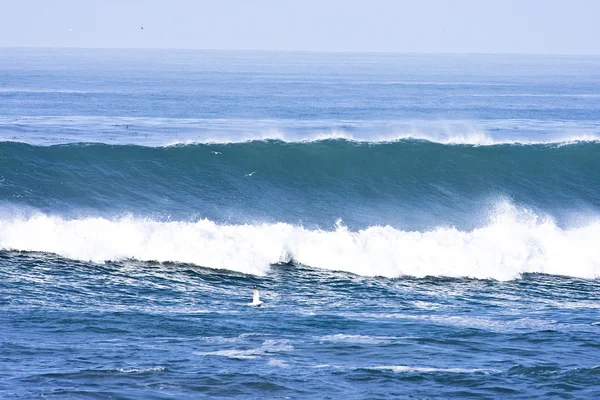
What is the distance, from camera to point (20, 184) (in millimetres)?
28891

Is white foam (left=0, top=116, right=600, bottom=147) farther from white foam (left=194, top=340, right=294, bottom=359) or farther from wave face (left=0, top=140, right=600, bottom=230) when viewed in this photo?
white foam (left=194, top=340, right=294, bottom=359)

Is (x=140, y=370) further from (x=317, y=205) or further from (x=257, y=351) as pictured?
(x=317, y=205)

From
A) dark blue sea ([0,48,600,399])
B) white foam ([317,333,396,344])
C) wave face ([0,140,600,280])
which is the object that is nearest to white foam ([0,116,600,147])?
dark blue sea ([0,48,600,399])

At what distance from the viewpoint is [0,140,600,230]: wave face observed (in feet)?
93.0

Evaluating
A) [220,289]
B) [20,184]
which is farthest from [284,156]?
[220,289]

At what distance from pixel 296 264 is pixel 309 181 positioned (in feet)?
25.5

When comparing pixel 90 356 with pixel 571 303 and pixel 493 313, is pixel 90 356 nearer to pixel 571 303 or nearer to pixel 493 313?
pixel 493 313

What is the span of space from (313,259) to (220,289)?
3.60 metres

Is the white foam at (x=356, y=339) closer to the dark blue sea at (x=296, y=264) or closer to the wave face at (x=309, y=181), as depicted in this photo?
the dark blue sea at (x=296, y=264)

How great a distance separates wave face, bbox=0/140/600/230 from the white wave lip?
212cm

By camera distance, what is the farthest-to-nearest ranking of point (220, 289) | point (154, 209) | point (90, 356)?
point (154, 209), point (220, 289), point (90, 356)

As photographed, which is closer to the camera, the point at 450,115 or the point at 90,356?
the point at 90,356

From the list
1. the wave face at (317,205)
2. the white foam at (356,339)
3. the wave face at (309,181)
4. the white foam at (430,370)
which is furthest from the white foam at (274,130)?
the white foam at (430,370)

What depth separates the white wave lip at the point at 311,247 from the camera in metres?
23.6
